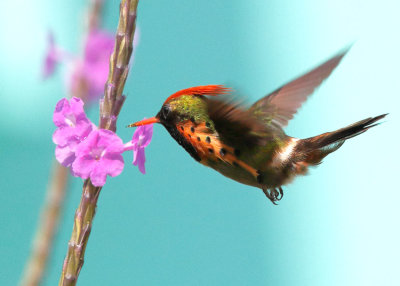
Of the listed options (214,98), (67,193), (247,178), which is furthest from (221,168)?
(67,193)

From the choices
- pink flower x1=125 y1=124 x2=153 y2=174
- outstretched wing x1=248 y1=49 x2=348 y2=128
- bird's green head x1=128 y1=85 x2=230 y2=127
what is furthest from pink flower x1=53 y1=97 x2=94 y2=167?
outstretched wing x1=248 y1=49 x2=348 y2=128

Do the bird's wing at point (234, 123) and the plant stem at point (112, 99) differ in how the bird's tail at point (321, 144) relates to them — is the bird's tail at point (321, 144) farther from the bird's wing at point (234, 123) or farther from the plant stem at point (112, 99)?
the plant stem at point (112, 99)

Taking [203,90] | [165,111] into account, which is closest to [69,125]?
[165,111]

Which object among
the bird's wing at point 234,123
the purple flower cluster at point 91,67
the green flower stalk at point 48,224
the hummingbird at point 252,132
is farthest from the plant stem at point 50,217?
the bird's wing at point 234,123

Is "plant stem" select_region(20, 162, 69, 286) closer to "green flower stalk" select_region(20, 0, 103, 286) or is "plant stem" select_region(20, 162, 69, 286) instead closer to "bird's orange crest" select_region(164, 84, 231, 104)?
"green flower stalk" select_region(20, 0, 103, 286)

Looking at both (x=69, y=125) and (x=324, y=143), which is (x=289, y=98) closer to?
(x=324, y=143)

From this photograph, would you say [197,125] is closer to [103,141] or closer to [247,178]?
[247,178]
